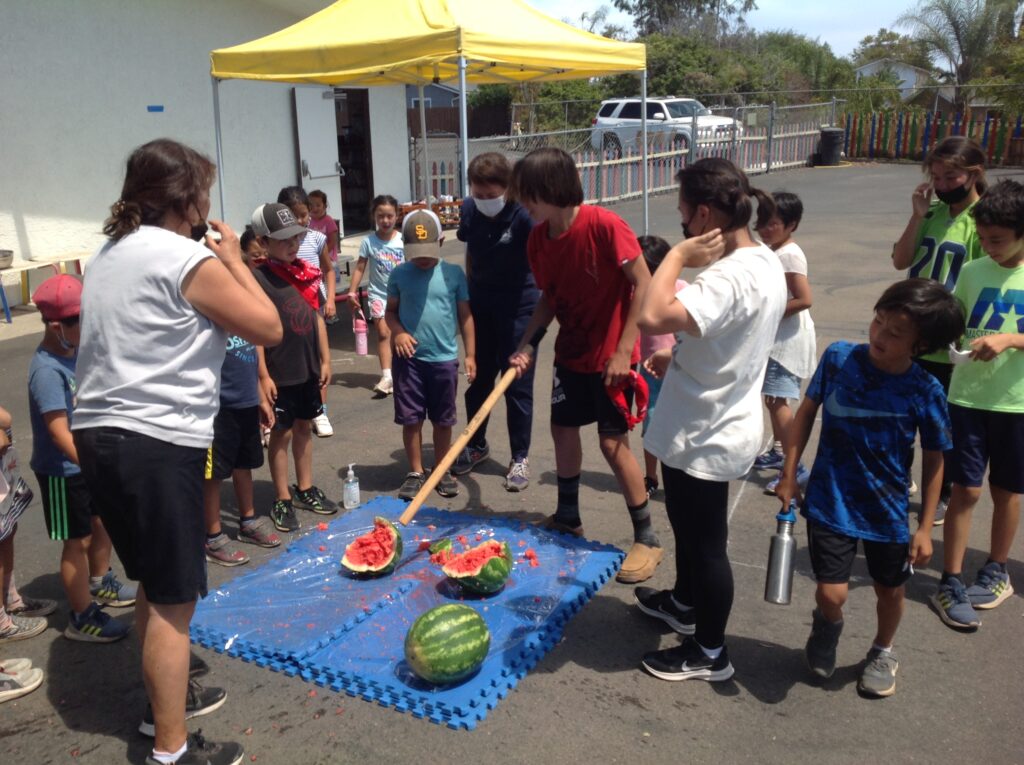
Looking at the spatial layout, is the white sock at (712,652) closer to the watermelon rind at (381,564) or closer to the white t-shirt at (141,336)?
the watermelon rind at (381,564)

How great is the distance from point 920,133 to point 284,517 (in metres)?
30.5

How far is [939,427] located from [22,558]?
4.53 meters

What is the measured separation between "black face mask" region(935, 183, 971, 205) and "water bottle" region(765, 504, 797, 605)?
222 centimetres

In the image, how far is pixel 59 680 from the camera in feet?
11.9

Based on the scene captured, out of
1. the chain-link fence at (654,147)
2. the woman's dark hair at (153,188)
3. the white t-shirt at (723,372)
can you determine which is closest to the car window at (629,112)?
the chain-link fence at (654,147)

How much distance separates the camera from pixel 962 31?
3425cm

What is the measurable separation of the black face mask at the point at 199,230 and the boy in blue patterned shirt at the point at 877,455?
7.76 ft

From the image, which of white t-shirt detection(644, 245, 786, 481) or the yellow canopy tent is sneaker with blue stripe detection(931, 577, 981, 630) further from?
the yellow canopy tent

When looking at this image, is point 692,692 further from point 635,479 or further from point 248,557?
point 248,557

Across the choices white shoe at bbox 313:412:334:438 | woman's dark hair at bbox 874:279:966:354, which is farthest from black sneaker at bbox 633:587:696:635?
white shoe at bbox 313:412:334:438

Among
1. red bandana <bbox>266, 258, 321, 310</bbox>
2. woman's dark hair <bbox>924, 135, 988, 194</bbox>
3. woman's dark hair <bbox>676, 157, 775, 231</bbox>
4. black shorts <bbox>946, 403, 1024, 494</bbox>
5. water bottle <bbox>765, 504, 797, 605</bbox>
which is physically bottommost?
water bottle <bbox>765, 504, 797, 605</bbox>

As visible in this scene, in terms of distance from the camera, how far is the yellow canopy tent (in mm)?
7387

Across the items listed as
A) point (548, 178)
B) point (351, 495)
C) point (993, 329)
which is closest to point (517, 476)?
point (351, 495)

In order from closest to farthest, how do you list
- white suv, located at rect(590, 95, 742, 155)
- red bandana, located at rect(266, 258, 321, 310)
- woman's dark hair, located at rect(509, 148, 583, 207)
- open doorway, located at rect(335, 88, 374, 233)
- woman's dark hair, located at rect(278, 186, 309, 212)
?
woman's dark hair, located at rect(509, 148, 583, 207) → red bandana, located at rect(266, 258, 321, 310) → woman's dark hair, located at rect(278, 186, 309, 212) → open doorway, located at rect(335, 88, 374, 233) → white suv, located at rect(590, 95, 742, 155)
